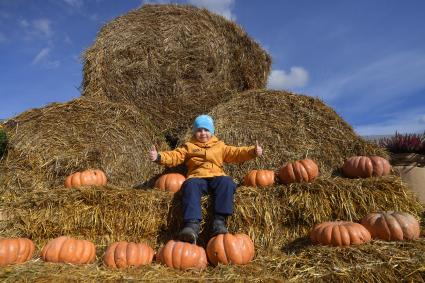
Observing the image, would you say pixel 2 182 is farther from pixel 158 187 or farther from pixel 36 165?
pixel 158 187

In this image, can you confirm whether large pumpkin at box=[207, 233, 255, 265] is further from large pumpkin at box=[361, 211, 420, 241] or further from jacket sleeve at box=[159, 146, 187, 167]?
jacket sleeve at box=[159, 146, 187, 167]

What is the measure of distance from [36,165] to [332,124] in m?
3.48

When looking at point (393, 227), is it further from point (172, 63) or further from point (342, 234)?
point (172, 63)

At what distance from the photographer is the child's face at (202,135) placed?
171 inches

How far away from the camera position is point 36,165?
14.9 ft

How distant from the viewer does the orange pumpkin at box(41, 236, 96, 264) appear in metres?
3.16

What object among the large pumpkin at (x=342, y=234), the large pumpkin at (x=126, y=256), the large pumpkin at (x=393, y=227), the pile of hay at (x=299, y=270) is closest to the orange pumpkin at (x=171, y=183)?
the large pumpkin at (x=126, y=256)

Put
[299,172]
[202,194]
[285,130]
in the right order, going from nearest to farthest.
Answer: [202,194], [299,172], [285,130]

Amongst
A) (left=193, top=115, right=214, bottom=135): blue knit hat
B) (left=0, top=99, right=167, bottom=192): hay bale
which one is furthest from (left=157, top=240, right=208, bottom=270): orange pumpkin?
(left=0, top=99, right=167, bottom=192): hay bale

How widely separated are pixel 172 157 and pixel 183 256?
4.53 feet

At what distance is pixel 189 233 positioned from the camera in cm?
320

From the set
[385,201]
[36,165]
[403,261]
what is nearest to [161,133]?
[36,165]

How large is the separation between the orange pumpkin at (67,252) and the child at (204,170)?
0.80 meters

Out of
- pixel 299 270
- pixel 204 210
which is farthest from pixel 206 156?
pixel 299 270
